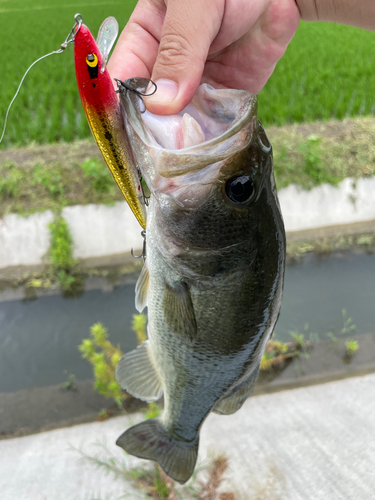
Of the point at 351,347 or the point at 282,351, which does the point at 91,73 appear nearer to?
the point at 282,351

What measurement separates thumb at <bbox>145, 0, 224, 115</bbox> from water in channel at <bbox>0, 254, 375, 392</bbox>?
2814 millimetres

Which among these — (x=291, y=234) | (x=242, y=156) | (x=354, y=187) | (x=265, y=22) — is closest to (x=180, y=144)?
(x=242, y=156)

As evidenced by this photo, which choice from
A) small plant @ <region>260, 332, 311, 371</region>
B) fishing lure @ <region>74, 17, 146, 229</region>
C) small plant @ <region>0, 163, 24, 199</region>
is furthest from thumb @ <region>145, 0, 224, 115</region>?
small plant @ <region>0, 163, 24, 199</region>

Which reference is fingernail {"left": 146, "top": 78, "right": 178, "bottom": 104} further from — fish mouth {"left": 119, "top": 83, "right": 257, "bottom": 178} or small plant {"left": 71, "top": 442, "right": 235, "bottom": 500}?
small plant {"left": 71, "top": 442, "right": 235, "bottom": 500}

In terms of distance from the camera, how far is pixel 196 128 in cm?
96

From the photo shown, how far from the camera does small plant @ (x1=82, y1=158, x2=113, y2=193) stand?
4066 millimetres

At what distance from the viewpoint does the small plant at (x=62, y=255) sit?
384cm

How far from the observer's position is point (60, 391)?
9.86ft

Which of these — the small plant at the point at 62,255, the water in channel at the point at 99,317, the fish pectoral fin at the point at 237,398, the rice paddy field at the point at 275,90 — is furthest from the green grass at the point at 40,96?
the fish pectoral fin at the point at 237,398

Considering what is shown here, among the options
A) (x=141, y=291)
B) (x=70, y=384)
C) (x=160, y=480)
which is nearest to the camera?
(x=141, y=291)

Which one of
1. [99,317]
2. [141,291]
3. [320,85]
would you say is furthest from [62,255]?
[320,85]

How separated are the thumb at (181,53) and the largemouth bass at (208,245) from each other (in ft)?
0.17

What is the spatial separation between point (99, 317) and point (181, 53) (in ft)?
10.2

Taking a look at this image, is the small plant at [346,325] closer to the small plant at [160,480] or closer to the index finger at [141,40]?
the small plant at [160,480]
